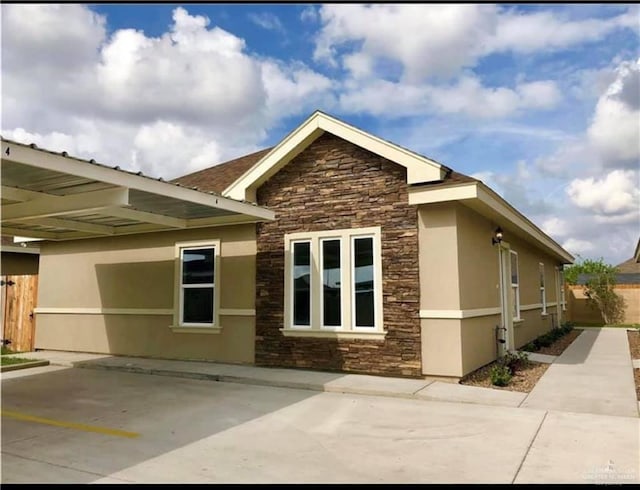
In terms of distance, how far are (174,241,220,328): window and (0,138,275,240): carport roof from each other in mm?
643

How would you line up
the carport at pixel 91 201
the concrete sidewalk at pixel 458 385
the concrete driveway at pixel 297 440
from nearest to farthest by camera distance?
1. the concrete driveway at pixel 297 440
2. the carport at pixel 91 201
3. the concrete sidewalk at pixel 458 385

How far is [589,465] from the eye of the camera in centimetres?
443

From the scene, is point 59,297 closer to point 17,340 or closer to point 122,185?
point 17,340

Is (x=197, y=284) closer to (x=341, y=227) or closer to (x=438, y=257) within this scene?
(x=341, y=227)

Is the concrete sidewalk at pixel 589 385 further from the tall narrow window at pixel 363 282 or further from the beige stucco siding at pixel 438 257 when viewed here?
the tall narrow window at pixel 363 282

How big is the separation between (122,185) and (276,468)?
430 cm

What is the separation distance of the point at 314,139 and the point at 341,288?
3.17 m

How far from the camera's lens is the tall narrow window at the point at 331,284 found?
9344 mm

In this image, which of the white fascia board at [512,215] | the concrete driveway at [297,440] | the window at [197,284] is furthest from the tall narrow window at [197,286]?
the white fascia board at [512,215]

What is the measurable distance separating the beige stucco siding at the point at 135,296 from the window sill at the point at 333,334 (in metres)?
0.97

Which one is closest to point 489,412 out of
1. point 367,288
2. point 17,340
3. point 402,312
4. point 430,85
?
point 402,312

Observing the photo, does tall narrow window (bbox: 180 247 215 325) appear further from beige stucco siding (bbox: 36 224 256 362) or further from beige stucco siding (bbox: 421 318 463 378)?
beige stucco siding (bbox: 421 318 463 378)

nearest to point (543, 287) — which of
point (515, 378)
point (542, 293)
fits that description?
point (542, 293)

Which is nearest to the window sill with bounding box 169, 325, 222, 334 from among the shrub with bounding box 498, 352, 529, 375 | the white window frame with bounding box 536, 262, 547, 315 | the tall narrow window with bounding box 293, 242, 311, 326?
the tall narrow window with bounding box 293, 242, 311, 326
